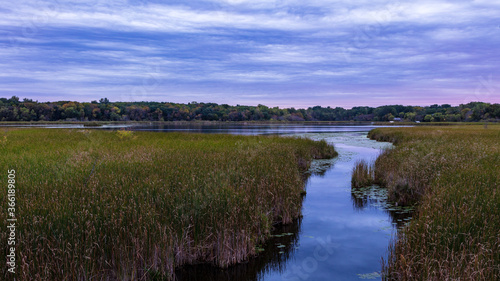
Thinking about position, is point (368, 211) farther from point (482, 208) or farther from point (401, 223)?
point (482, 208)

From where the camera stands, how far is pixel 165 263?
694 centimetres

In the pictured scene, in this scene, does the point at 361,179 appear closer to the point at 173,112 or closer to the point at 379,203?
the point at 379,203

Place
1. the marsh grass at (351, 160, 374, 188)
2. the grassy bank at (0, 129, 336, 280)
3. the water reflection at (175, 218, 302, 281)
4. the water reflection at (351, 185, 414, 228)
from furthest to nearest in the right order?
the marsh grass at (351, 160, 374, 188)
the water reflection at (351, 185, 414, 228)
the water reflection at (175, 218, 302, 281)
the grassy bank at (0, 129, 336, 280)

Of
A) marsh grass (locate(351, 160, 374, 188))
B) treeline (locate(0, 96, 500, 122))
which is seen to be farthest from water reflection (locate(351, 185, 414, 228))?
treeline (locate(0, 96, 500, 122))

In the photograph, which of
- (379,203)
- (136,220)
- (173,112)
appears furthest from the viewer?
(173,112)

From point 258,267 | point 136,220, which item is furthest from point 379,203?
point 136,220

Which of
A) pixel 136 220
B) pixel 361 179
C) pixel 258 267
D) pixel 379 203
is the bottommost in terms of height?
pixel 258 267

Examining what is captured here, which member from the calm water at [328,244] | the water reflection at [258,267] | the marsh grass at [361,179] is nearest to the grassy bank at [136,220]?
the water reflection at [258,267]

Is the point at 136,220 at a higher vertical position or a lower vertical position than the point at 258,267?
higher

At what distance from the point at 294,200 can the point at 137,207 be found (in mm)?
6383

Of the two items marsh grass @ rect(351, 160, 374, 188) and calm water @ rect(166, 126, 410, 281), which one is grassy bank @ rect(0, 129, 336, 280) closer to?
calm water @ rect(166, 126, 410, 281)

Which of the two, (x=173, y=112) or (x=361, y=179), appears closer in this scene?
(x=361, y=179)

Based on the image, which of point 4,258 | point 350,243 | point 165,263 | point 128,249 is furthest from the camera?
point 350,243

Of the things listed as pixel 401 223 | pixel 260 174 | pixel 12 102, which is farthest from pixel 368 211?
pixel 12 102
